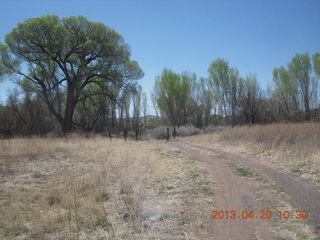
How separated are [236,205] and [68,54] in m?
22.2

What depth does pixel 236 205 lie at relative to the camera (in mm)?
3670

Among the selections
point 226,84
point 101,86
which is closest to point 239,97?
point 226,84

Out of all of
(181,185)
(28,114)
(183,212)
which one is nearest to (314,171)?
(181,185)

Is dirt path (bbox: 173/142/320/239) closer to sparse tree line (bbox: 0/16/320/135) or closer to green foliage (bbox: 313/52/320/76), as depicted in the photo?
sparse tree line (bbox: 0/16/320/135)

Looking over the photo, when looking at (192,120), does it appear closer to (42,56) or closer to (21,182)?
(42,56)

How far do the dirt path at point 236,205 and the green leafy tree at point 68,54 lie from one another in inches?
748

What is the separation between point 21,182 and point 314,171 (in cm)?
833

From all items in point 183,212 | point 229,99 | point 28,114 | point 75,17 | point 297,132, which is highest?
point 75,17

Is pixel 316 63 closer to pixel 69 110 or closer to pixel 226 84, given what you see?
pixel 226 84

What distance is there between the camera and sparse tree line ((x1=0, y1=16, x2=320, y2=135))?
65.0 ft

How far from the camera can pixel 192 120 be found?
36406mm

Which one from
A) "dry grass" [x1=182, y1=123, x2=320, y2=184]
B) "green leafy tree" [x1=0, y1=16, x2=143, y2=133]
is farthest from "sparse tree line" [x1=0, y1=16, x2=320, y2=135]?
"dry grass" [x1=182, y1=123, x2=320, y2=184]

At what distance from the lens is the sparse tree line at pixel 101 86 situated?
1980 centimetres
